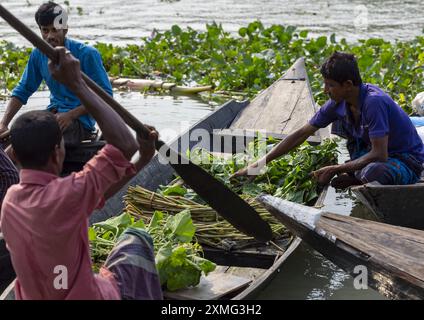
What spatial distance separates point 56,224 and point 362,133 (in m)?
2.54

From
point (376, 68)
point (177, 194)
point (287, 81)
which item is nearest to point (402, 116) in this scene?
point (177, 194)

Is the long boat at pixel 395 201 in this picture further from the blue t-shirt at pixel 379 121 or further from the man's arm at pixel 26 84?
the man's arm at pixel 26 84

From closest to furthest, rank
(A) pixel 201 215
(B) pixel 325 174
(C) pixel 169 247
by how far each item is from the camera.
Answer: (C) pixel 169 247 → (A) pixel 201 215 → (B) pixel 325 174

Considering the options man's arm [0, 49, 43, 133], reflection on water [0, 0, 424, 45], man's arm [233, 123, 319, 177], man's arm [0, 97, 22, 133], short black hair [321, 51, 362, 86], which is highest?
short black hair [321, 51, 362, 86]

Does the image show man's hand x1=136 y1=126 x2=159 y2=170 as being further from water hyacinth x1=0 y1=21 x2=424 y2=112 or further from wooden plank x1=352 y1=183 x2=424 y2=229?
water hyacinth x1=0 y1=21 x2=424 y2=112

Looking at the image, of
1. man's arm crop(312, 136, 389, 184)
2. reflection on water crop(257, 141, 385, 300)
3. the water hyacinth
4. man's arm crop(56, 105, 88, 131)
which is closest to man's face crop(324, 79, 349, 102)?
man's arm crop(312, 136, 389, 184)

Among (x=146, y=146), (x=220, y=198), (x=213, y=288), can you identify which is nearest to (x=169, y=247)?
(x=213, y=288)

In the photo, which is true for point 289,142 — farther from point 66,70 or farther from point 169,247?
point 66,70

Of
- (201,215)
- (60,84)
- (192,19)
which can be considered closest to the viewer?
(201,215)

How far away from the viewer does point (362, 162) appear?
14.4ft

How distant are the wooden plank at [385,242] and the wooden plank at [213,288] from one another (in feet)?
1.68

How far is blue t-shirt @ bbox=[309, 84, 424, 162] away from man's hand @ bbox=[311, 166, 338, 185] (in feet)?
0.81

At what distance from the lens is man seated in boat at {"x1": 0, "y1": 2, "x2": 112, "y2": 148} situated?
4449 mm

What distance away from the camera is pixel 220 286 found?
10.9 feet
